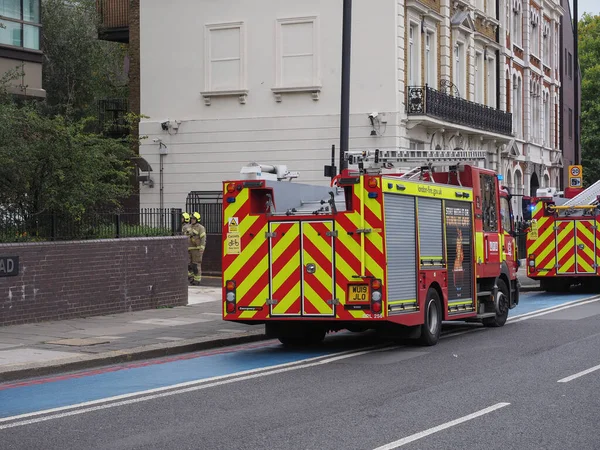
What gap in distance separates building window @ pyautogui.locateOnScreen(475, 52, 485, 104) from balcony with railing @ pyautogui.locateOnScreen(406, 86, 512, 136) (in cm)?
80

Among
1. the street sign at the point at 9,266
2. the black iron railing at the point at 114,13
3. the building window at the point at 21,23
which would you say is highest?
the black iron railing at the point at 114,13

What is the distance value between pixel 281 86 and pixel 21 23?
8.88 meters

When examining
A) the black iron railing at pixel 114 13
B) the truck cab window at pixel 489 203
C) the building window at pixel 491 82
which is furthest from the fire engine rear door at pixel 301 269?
the building window at pixel 491 82

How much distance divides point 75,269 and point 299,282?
17.0 ft

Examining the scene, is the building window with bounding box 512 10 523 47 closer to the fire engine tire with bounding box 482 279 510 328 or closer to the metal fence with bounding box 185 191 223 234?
the metal fence with bounding box 185 191 223 234

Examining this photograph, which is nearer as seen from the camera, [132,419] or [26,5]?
[132,419]

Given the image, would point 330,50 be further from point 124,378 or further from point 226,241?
point 124,378

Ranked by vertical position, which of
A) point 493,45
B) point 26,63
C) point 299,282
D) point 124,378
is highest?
point 493,45

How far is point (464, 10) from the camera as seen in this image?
38906 mm

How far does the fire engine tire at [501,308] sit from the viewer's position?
18047 mm

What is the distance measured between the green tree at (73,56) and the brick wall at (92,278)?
22.7 metres

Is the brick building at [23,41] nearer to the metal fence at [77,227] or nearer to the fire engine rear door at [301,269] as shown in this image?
the metal fence at [77,227]

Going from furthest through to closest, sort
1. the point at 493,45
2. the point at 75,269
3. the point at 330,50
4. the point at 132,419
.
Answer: the point at 493,45, the point at 330,50, the point at 75,269, the point at 132,419

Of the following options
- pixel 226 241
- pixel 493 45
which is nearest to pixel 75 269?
pixel 226 241
